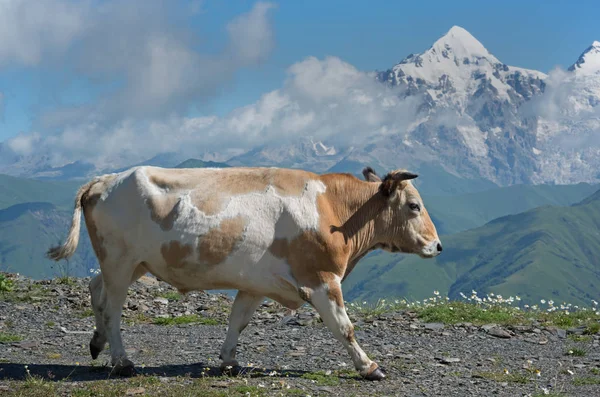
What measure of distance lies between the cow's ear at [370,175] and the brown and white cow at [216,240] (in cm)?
157

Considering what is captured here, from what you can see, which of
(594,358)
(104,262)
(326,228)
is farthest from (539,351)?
(104,262)

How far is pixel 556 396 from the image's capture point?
966 cm

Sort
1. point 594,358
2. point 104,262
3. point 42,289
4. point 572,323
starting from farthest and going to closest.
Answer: point 42,289
point 572,323
point 594,358
point 104,262

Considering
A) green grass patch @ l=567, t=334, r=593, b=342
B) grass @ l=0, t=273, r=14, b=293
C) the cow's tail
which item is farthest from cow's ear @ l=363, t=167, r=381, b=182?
grass @ l=0, t=273, r=14, b=293

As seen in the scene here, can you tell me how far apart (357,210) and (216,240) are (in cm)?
248

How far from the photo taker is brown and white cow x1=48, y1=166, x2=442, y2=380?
1037cm

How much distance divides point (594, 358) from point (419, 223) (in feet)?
14.3

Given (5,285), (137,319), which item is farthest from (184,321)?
(5,285)

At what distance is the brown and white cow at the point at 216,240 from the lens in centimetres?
1037

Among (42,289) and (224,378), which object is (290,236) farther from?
(42,289)

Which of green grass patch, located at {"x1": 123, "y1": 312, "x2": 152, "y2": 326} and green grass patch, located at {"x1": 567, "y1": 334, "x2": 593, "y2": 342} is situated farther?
green grass patch, located at {"x1": 123, "y1": 312, "x2": 152, "y2": 326}

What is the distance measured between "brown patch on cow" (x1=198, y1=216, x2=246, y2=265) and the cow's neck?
1.77 meters

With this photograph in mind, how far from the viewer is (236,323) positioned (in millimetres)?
11344

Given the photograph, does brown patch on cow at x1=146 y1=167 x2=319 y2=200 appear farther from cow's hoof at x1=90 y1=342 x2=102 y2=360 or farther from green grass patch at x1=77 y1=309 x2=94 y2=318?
green grass patch at x1=77 y1=309 x2=94 y2=318
